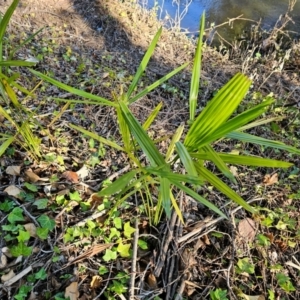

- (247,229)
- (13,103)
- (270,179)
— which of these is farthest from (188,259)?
(13,103)

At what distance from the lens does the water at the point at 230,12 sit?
4570 millimetres

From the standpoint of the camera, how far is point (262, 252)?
4.59 feet

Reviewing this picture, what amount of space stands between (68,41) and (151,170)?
229cm

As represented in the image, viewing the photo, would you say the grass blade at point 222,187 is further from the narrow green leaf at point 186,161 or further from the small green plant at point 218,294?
the small green plant at point 218,294

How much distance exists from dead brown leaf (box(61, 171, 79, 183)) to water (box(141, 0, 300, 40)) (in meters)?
3.43

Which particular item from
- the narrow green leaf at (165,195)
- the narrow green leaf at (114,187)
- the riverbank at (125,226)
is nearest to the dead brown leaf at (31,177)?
the riverbank at (125,226)

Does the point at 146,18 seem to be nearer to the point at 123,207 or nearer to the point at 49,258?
the point at 123,207

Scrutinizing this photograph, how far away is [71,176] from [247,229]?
0.84 m

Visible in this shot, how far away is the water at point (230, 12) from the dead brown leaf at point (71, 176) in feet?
11.3

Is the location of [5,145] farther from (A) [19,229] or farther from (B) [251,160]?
(B) [251,160]

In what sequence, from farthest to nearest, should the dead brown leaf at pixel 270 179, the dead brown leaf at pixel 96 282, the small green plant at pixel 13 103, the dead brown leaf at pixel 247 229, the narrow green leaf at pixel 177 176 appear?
1. the dead brown leaf at pixel 270 179
2. the dead brown leaf at pixel 247 229
3. the dead brown leaf at pixel 96 282
4. the small green plant at pixel 13 103
5. the narrow green leaf at pixel 177 176

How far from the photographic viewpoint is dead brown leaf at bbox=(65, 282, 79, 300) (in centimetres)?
108

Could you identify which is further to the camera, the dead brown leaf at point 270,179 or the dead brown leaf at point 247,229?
the dead brown leaf at point 270,179

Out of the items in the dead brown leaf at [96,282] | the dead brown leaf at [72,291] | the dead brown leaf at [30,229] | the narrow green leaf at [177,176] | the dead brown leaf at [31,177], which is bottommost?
the dead brown leaf at [96,282]
